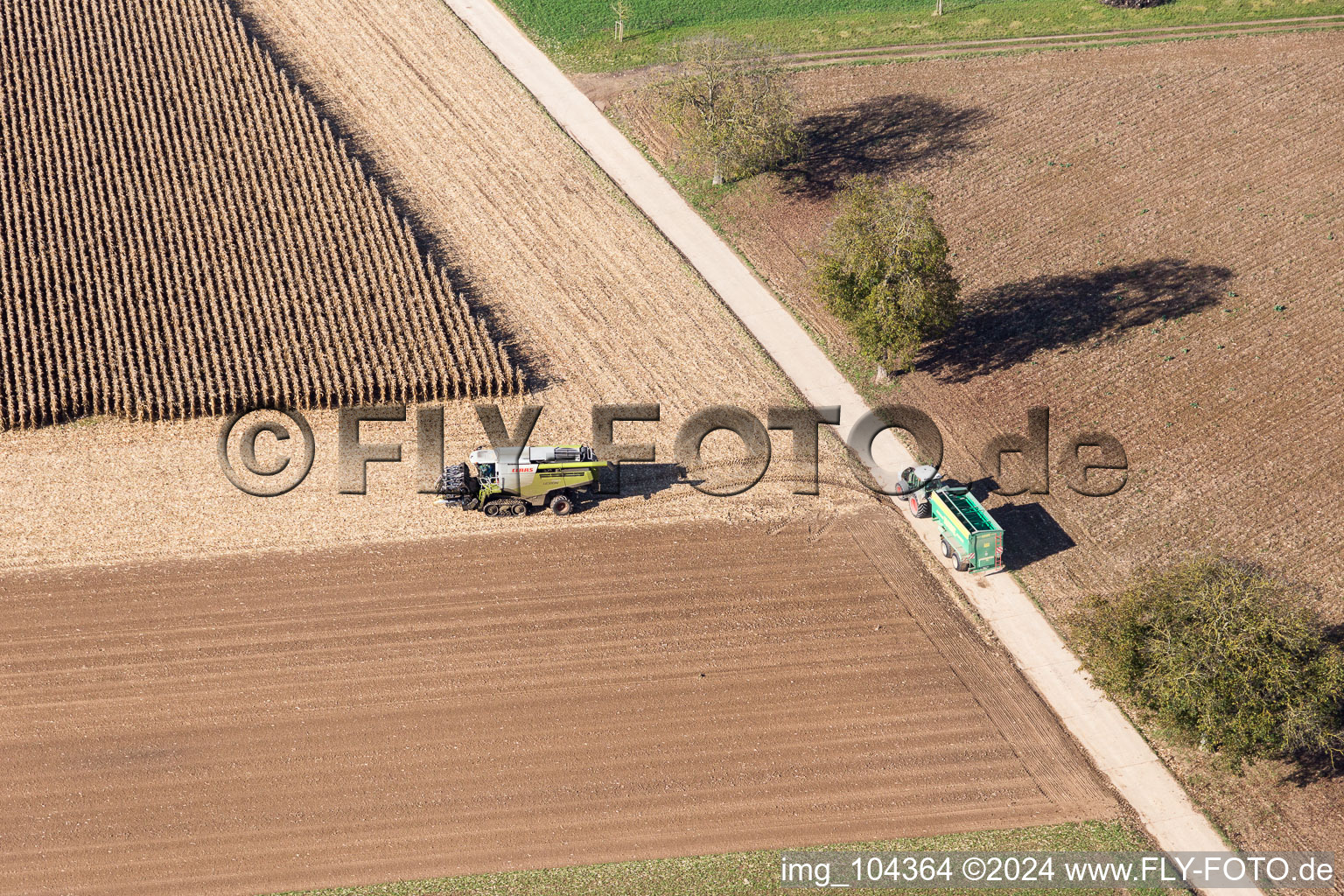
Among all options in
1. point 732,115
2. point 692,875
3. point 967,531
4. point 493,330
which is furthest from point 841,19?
point 692,875

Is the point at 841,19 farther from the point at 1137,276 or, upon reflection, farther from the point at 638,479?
the point at 638,479

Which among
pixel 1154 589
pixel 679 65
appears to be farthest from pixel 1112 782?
pixel 679 65

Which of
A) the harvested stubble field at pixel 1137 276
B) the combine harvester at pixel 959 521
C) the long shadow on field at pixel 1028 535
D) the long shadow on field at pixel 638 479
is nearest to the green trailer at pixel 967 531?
the combine harvester at pixel 959 521

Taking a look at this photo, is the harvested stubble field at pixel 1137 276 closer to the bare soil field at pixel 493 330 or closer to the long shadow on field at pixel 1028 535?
the long shadow on field at pixel 1028 535

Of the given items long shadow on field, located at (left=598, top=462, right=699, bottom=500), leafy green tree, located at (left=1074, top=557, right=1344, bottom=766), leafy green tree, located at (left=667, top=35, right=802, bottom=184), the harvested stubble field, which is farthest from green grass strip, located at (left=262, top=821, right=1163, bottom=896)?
leafy green tree, located at (left=667, top=35, right=802, bottom=184)

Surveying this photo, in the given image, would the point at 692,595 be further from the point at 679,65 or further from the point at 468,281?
the point at 679,65

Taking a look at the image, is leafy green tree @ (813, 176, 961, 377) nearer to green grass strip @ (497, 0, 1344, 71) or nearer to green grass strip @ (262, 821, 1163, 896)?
green grass strip @ (262, 821, 1163, 896)
